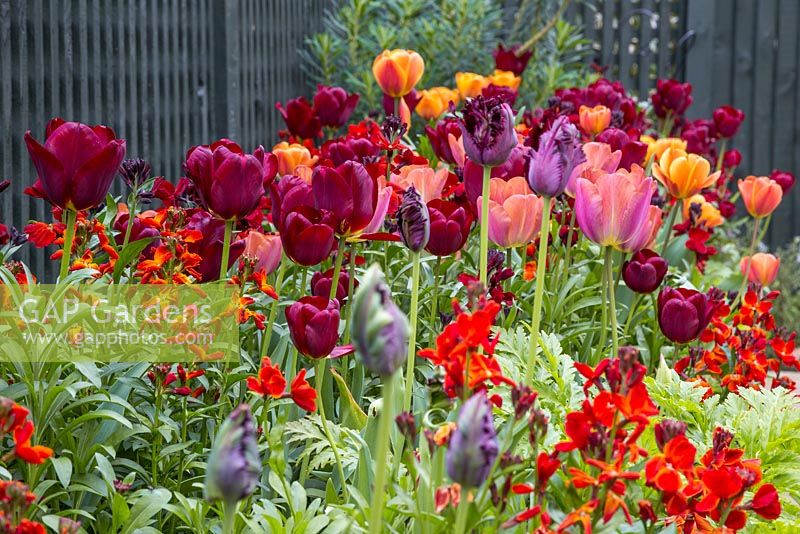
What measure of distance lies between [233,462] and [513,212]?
108 centimetres

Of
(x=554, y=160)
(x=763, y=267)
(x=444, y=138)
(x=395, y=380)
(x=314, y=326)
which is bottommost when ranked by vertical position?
(x=763, y=267)

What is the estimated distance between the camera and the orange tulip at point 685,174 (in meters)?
2.24

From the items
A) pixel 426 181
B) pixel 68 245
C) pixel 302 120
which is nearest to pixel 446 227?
pixel 426 181

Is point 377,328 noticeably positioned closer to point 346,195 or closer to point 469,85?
point 346,195

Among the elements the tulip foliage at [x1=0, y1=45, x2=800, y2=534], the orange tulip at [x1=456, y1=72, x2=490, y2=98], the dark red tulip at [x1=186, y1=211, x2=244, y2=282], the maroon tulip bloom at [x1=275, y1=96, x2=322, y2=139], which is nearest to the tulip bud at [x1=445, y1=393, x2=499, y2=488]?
the tulip foliage at [x1=0, y1=45, x2=800, y2=534]

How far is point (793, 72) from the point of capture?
24.0 ft

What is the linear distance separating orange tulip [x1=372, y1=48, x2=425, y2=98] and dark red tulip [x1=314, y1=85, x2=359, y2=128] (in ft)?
0.72

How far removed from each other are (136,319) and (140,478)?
0.75 feet

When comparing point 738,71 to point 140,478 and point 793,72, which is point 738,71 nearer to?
point 793,72

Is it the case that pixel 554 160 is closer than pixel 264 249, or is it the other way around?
pixel 554 160

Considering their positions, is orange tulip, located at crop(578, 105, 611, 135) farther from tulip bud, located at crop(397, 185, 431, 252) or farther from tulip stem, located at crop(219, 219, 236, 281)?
tulip bud, located at crop(397, 185, 431, 252)

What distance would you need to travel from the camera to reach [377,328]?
0.83 m

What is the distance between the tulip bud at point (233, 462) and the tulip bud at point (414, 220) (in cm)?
52

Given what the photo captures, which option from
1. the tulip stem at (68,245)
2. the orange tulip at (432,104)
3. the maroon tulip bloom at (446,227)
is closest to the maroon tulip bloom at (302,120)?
the orange tulip at (432,104)
